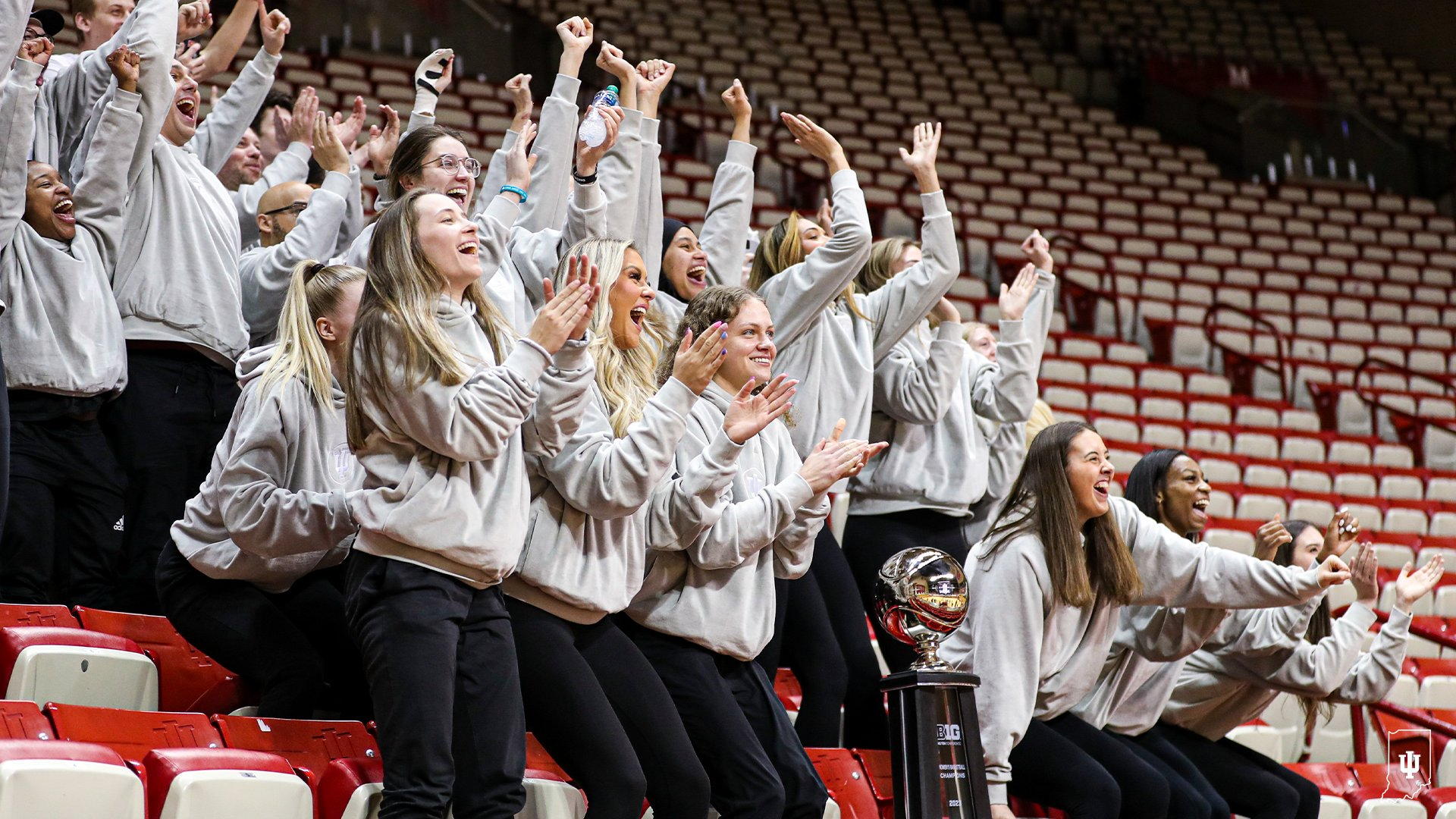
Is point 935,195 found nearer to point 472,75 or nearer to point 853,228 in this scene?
point 853,228

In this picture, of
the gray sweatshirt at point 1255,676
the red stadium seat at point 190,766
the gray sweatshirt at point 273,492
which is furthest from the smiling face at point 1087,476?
the red stadium seat at point 190,766

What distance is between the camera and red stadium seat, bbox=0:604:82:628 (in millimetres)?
3109

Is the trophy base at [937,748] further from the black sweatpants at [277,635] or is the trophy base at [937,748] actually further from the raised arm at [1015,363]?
the raised arm at [1015,363]

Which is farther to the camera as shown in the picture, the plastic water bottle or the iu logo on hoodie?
the plastic water bottle

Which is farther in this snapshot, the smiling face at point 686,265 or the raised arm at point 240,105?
the raised arm at point 240,105

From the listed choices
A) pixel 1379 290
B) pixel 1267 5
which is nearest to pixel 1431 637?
A: pixel 1379 290

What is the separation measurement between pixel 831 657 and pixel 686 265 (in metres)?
1.21

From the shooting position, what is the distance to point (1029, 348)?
459cm

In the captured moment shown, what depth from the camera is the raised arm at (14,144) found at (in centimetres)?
321

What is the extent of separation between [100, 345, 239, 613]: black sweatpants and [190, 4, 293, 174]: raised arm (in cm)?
101

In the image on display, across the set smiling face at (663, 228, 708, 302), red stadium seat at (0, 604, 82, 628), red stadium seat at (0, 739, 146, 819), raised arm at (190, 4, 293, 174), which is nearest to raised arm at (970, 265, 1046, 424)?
smiling face at (663, 228, 708, 302)

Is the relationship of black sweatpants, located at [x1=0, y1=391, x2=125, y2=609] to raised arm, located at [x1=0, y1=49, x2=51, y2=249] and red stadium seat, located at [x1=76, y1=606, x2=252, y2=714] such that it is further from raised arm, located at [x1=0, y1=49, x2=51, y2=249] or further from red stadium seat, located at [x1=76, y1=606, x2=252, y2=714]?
raised arm, located at [x1=0, y1=49, x2=51, y2=249]

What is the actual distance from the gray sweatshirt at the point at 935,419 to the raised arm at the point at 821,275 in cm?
39

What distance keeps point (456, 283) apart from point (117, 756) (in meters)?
1.02
